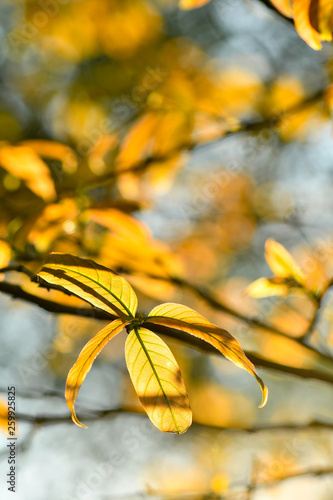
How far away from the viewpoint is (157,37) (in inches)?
103

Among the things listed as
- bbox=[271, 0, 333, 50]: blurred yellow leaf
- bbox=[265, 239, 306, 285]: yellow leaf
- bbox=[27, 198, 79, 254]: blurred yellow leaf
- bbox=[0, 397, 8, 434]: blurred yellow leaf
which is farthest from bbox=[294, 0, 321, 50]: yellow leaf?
bbox=[0, 397, 8, 434]: blurred yellow leaf

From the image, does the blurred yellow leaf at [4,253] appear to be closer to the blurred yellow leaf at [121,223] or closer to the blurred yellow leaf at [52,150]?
the blurred yellow leaf at [121,223]

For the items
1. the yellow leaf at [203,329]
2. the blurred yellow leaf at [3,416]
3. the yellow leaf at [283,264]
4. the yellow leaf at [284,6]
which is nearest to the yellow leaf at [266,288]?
the yellow leaf at [283,264]

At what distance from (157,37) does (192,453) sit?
104 inches

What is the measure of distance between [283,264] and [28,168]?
0.59m

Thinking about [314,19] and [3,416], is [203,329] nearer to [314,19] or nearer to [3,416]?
[314,19]

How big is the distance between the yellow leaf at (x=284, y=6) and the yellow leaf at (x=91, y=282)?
1.63 ft

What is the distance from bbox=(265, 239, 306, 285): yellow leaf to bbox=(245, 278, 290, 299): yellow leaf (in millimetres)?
31

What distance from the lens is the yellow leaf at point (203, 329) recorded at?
1.55 feet

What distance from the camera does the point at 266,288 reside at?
0.81 m

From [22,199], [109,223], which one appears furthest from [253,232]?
[109,223]

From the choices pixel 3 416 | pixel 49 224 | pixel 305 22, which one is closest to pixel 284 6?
pixel 305 22

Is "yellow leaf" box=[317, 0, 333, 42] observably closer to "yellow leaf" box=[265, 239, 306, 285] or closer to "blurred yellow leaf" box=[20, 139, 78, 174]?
"yellow leaf" box=[265, 239, 306, 285]

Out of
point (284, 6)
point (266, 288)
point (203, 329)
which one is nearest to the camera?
point (203, 329)
